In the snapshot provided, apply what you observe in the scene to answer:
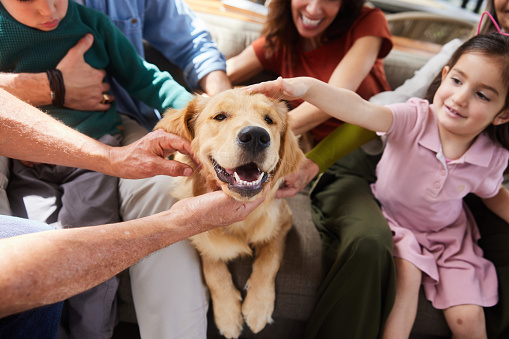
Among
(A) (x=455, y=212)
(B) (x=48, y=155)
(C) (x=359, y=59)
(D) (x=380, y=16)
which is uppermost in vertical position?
(D) (x=380, y=16)

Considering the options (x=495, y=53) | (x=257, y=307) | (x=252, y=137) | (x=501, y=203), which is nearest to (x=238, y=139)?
(x=252, y=137)

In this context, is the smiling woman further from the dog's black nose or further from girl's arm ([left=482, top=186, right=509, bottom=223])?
girl's arm ([left=482, top=186, right=509, bottom=223])

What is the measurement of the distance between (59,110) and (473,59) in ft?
5.71

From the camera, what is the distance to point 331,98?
1267 millimetres

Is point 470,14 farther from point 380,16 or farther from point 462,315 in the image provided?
point 462,315

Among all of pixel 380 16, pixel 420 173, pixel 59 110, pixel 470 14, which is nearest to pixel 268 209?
pixel 420 173

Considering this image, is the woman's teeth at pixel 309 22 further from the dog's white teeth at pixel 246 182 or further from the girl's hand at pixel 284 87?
the dog's white teeth at pixel 246 182

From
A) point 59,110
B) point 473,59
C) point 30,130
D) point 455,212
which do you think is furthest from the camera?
point 455,212

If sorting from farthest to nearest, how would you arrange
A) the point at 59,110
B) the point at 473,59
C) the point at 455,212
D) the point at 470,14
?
1. the point at 470,14
2. the point at 455,212
3. the point at 59,110
4. the point at 473,59

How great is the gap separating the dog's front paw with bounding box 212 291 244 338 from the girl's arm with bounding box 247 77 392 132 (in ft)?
2.79

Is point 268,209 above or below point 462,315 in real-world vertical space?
above

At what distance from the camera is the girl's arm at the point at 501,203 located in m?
1.47

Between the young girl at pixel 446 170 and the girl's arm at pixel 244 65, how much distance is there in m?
0.81

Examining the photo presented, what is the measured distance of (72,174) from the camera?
1.38m
